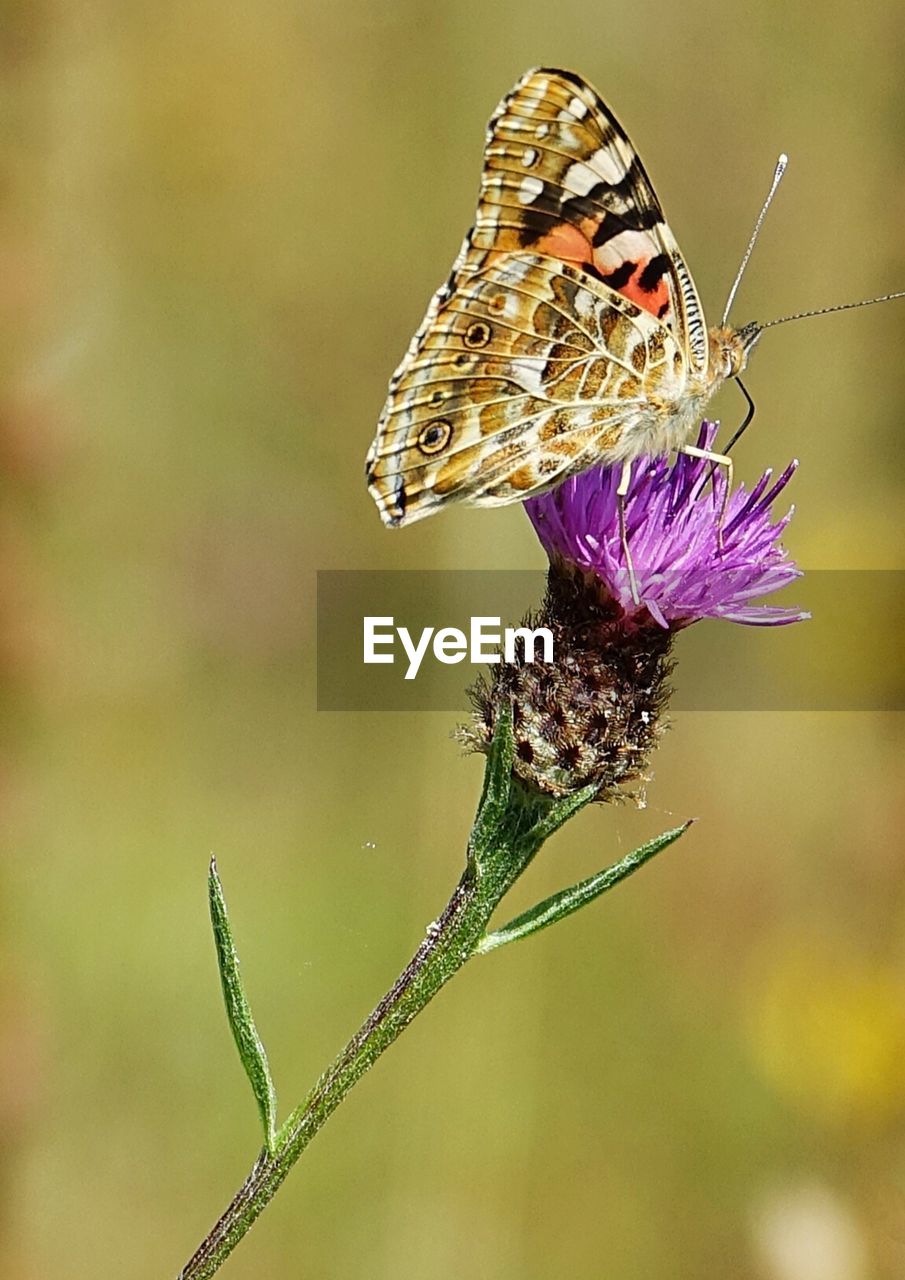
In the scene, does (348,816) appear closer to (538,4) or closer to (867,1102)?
(867,1102)

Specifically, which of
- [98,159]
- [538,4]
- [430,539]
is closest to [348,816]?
[430,539]

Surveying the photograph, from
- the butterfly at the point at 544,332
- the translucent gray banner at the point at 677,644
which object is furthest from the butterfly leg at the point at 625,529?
the translucent gray banner at the point at 677,644

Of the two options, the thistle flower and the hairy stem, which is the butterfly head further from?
the hairy stem

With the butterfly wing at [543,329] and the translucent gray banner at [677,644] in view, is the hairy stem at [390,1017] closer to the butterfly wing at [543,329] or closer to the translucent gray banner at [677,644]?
the butterfly wing at [543,329]

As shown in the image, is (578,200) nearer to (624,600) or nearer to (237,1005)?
(624,600)

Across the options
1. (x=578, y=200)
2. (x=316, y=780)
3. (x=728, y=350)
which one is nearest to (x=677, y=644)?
(x=316, y=780)
